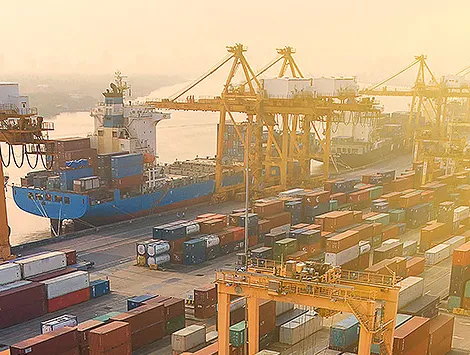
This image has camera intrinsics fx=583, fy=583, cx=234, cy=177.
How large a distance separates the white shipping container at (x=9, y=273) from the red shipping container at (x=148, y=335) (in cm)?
734

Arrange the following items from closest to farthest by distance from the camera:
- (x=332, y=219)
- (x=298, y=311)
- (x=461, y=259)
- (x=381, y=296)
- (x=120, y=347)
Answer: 1. (x=381, y=296)
2. (x=120, y=347)
3. (x=298, y=311)
4. (x=461, y=259)
5. (x=332, y=219)

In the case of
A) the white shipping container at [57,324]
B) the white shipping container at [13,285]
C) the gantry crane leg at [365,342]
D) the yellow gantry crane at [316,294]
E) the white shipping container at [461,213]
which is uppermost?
the yellow gantry crane at [316,294]

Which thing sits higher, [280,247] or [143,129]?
[143,129]

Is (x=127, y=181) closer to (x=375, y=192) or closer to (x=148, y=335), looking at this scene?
(x=375, y=192)

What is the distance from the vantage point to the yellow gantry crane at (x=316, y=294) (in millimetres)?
13451

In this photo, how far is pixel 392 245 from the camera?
30.3 meters


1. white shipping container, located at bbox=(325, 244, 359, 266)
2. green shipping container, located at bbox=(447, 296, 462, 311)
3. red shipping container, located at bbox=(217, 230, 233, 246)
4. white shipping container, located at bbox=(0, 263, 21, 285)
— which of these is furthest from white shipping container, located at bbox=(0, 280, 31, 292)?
green shipping container, located at bbox=(447, 296, 462, 311)

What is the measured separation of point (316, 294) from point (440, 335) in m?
8.55

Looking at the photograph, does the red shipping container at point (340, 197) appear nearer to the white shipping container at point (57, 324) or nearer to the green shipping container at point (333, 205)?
the green shipping container at point (333, 205)

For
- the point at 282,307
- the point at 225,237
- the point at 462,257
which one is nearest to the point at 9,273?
the point at 282,307

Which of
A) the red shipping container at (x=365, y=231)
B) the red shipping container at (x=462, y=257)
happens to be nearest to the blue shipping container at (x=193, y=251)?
the red shipping container at (x=365, y=231)

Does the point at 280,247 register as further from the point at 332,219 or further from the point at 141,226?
the point at 141,226

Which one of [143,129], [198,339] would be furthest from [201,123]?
[198,339]

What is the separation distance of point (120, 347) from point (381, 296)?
9447 mm
